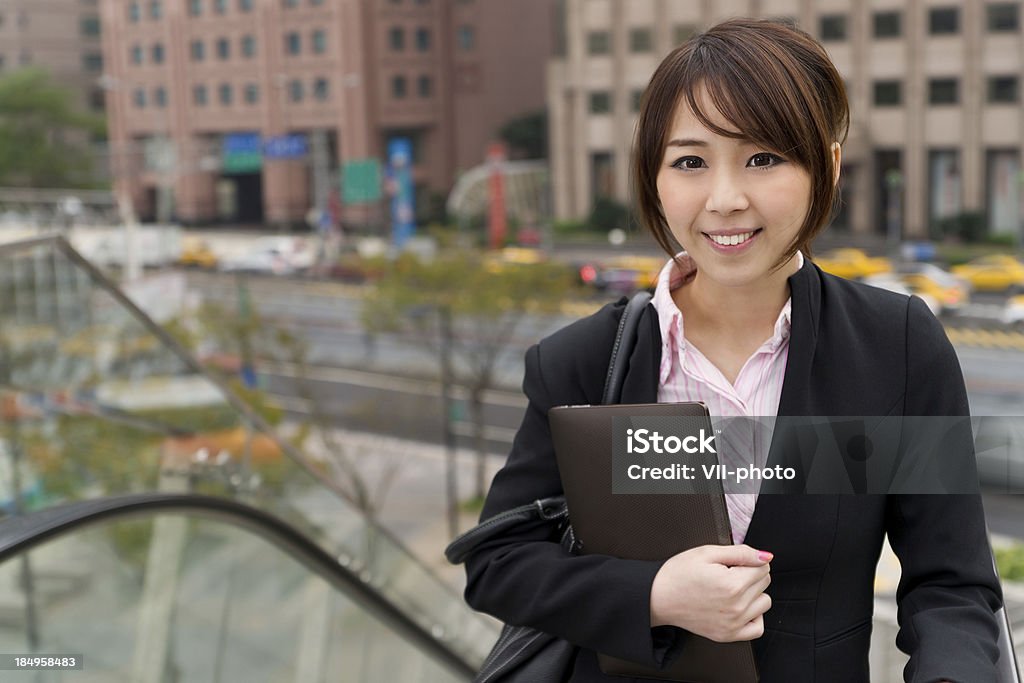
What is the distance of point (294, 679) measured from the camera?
4910mm

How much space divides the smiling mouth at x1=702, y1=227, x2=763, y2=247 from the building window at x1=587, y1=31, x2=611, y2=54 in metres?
39.0

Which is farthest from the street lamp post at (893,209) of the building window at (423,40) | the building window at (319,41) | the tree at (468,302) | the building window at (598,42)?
the building window at (319,41)

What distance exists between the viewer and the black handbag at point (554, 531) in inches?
57.1

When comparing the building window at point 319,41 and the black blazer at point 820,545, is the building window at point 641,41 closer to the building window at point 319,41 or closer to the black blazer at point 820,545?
the building window at point 319,41

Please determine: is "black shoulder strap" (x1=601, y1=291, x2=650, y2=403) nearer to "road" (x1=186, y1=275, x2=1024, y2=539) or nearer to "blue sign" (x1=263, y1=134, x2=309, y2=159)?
"road" (x1=186, y1=275, x2=1024, y2=539)

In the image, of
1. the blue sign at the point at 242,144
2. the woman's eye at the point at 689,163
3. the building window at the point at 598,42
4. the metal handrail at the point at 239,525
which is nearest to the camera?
the woman's eye at the point at 689,163

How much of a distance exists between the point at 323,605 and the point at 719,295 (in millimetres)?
4069

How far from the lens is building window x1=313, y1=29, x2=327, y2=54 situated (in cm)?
4731

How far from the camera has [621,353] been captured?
1459mm

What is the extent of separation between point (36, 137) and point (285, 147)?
10.0 meters

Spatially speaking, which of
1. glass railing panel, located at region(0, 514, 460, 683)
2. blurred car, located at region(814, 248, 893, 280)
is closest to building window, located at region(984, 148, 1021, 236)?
blurred car, located at region(814, 248, 893, 280)

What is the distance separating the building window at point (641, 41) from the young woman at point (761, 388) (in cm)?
3828

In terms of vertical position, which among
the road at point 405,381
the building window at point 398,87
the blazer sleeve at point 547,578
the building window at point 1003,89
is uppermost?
the building window at point 398,87

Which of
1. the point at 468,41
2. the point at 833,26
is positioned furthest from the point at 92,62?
the point at 833,26
